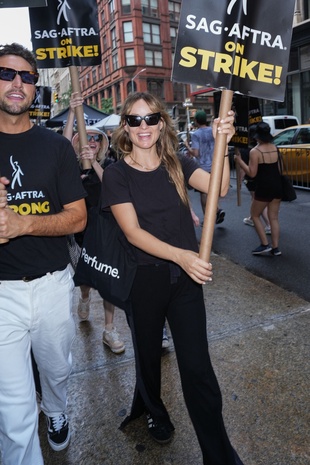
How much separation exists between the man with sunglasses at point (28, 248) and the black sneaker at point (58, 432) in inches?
18.1

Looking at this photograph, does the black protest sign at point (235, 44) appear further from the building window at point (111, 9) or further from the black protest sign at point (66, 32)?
the building window at point (111, 9)

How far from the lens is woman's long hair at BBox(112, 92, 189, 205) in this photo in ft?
7.88

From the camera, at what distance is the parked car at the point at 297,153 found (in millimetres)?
11195

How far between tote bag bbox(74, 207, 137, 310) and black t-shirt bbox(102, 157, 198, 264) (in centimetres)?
11

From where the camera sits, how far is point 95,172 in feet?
11.9

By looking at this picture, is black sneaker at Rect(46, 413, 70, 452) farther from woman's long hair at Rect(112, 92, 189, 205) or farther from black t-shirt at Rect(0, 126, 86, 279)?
woman's long hair at Rect(112, 92, 189, 205)

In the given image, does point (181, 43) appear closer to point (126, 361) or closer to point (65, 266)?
point (65, 266)

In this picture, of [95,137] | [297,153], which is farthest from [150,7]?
[95,137]

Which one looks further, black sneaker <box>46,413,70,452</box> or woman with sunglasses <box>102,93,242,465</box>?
black sneaker <box>46,413,70,452</box>

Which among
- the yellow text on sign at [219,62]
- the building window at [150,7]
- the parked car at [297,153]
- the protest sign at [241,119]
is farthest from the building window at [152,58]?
the yellow text on sign at [219,62]

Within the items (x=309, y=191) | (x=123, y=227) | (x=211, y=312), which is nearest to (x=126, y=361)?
(x=211, y=312)

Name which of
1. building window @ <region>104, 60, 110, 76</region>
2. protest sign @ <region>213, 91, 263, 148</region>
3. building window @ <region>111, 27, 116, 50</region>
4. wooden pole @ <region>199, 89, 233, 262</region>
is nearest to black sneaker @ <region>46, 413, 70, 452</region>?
wooden pole @ <region>199, 89, 233, 262</region>

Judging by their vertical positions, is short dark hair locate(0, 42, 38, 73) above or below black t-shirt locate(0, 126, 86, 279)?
above

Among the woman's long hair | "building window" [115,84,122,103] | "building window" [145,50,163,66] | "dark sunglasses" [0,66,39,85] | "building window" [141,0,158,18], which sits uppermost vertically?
"building window" [141,0,158,18]
